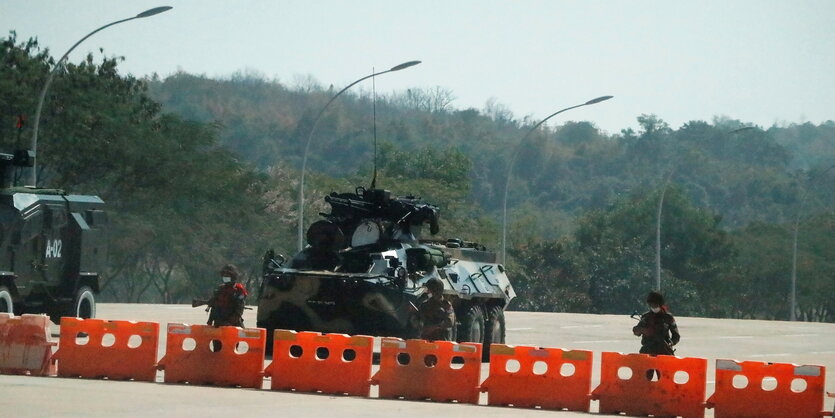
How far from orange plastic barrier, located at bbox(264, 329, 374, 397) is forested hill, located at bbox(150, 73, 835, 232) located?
9335 centimetres

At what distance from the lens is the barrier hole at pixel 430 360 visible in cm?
1733

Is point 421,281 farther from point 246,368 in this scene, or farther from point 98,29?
point 98,29

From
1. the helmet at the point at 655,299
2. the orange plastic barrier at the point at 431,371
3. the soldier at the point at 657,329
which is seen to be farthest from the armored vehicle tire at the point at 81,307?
the helmet at the point at 655,299

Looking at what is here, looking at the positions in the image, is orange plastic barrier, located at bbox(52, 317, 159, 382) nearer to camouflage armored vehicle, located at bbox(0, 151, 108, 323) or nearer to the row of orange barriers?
the row of orange barriers

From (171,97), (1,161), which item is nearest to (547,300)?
(1,161)

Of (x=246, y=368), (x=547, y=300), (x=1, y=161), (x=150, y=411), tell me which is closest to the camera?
(x=150, y=411)

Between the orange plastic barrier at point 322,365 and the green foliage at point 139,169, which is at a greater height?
the green foliage at point 139,169

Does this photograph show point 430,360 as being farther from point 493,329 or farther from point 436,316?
point 493,329

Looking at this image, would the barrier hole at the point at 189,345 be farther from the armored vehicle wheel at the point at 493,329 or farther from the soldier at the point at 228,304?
the armored vehicle wheel at the point at 493,329

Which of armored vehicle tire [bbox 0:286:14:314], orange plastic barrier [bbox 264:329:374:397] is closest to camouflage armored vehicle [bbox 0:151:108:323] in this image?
armored vehicle tire [bbox 0:286:14:314]

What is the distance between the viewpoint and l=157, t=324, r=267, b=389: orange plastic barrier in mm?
17766

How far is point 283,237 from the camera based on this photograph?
7125 cm

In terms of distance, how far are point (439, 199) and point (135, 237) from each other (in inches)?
828

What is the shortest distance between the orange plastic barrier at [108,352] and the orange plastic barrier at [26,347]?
190 mm
